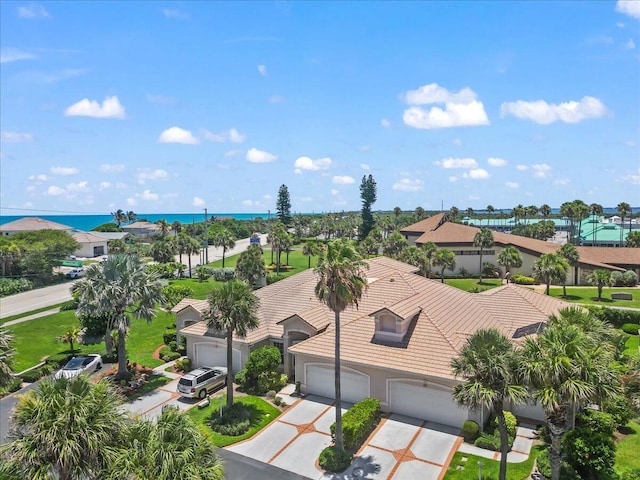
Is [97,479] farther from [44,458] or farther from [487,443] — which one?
[487,443]

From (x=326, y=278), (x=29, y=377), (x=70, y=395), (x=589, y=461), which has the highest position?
(x=326, y=278)

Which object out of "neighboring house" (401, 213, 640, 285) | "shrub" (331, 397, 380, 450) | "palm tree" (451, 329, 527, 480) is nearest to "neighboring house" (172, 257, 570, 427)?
"shrub" (331, 397, 380, 450)

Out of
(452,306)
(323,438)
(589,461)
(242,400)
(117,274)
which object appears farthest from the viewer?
(452,306)

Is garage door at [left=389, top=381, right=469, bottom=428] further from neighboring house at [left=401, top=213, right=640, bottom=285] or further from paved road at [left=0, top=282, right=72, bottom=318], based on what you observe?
neighboring house at [left=401, top=213, right=640, bottom=285]

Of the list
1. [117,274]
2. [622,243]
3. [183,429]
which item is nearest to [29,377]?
[117,274]

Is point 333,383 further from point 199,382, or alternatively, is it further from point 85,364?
point 85,364

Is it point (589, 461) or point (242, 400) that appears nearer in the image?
point (589, 461)
